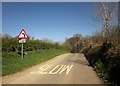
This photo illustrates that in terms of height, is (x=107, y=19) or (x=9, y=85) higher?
(x=107, y=19)

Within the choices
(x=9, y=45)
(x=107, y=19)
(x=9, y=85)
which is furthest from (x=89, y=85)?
(x=107, y=19)

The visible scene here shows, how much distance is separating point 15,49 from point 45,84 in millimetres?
20327

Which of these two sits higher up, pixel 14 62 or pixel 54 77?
pixel 14 62

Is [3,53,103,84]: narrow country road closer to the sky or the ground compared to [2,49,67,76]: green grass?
closer to the ground

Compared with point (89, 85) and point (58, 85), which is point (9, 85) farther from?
point (89, 85)

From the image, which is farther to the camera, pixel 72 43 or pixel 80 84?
pixel 72 43

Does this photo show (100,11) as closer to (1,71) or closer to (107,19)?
(107,19)

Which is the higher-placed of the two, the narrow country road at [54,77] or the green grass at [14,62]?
the green grass at [14,62]

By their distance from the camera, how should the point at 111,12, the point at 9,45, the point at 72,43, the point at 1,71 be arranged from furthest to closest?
the point at 72,43 < the point at 111,12 < the point at 9,45 < the point at 1,71

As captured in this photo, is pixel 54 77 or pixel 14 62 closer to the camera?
pixel 54 77

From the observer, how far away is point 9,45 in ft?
97.7

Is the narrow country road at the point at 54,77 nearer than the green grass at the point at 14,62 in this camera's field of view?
Yes

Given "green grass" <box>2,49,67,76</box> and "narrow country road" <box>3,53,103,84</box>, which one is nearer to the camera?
"narrow country road" <box>3,53,103,84</box>

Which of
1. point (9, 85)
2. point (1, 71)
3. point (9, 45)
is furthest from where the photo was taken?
point (9, 45)
